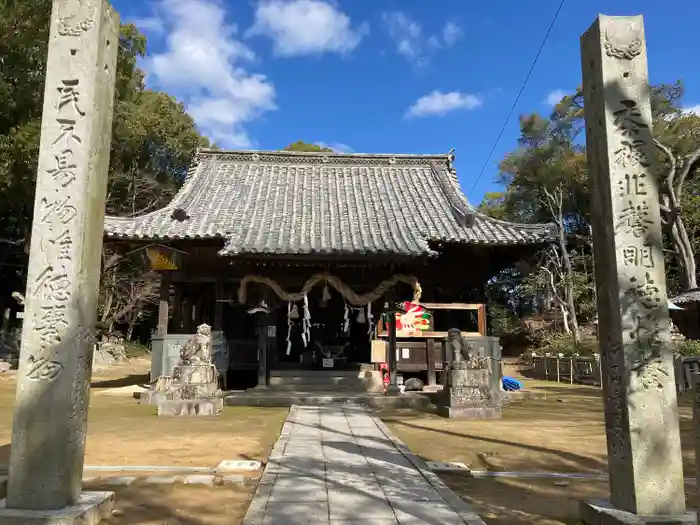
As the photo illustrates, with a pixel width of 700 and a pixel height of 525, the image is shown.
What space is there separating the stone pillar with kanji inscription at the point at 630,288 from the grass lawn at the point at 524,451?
0.70m

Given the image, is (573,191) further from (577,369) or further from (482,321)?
(482,321)

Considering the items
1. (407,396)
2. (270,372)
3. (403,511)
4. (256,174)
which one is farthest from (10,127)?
(403,511)

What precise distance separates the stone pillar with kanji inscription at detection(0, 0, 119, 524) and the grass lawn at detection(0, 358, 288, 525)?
0.54 meters

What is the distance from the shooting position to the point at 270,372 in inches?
542

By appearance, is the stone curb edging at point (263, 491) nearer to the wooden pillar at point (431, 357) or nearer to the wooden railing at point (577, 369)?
the wooden pillar at point (431, 357)

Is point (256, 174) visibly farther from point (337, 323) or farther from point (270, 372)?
point (270, 372)

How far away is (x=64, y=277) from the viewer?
13.6 ft

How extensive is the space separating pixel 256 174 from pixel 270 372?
7.56 m

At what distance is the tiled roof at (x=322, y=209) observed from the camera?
1289cm

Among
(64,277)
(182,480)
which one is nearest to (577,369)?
(182,480)

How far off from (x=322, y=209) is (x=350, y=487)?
→ 1122 cm

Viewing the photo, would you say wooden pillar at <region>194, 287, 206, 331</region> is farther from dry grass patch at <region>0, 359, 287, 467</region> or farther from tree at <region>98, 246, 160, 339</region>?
tree at <region>98, 246, 160, 339</region>

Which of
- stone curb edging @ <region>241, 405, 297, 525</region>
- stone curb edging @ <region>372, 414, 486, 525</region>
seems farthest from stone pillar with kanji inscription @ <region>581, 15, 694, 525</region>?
stone curb edging @ <region>241, 405, 297, 525</region>

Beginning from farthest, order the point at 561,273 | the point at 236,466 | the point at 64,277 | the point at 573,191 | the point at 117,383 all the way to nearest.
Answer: the point at 573,191 < the point at 561,273 < the point at 117,383 < the point at 236,466 < the point at 64,277
